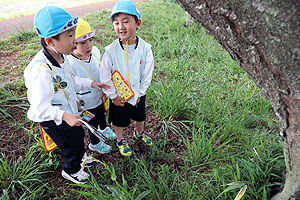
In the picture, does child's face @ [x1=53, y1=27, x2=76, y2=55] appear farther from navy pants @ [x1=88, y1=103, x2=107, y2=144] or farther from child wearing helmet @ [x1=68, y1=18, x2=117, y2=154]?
navy pants @ [x1=88, y1=103, x2=107, y2=144]

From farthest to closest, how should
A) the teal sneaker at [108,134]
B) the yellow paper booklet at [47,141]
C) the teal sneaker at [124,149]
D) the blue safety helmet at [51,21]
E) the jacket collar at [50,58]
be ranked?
the teal sneaker at [108,134], the teal sneaker at [124,149], the yellow paper booklet at [47,141], the jacket collar at [50,58], the blue safety helmet at [51,21]

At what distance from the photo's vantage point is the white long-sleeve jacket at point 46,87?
1.46 meters

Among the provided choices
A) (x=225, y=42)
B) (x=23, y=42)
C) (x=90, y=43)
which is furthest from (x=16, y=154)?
(x=23, y=42)

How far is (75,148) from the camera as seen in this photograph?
1.80 m

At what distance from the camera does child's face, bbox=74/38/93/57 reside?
1880 mm

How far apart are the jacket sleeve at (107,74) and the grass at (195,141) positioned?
2.04 ft

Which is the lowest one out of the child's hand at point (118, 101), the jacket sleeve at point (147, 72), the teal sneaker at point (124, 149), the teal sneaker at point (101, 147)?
the teal sneaker at point (101, 147)

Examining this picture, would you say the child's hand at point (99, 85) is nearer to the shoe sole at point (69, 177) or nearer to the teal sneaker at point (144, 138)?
the teal sneaker at point (144, 138)

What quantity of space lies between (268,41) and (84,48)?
148cm

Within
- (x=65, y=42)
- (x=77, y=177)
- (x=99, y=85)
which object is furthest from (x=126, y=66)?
(x=77, y=177)

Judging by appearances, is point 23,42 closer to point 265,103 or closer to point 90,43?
point 90,43

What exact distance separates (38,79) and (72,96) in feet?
1.12

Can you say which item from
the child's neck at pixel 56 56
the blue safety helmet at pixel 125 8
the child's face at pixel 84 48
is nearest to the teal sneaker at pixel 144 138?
the child's face at pixel 84 48

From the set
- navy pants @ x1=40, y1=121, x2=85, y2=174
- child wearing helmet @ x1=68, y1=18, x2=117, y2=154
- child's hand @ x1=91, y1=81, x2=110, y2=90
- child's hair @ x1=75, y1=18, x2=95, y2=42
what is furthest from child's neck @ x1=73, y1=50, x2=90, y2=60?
navy pants @ x1=40, y1=121, x2=85, y2=174
